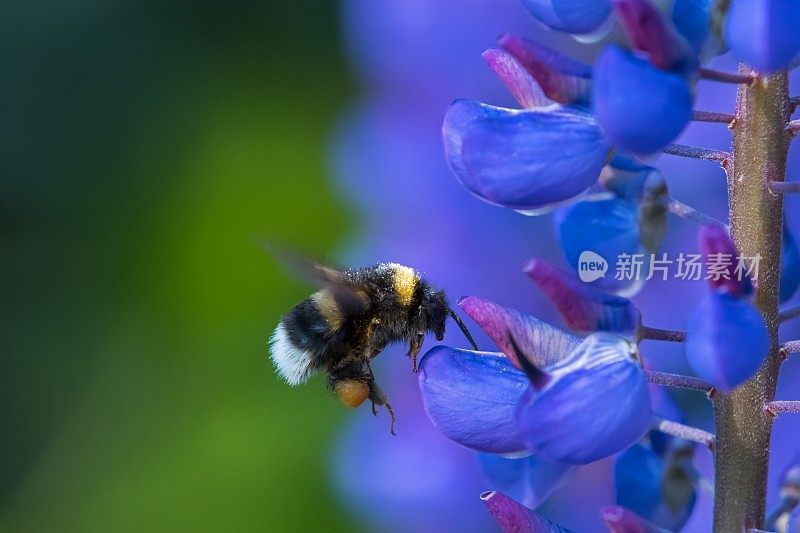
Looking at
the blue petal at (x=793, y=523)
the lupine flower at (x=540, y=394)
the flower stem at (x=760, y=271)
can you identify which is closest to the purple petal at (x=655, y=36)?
the flower stem at (x=760, y=271)

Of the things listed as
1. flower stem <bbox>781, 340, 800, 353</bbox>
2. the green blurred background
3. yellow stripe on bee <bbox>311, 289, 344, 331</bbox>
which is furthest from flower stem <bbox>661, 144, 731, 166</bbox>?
the green blurred background

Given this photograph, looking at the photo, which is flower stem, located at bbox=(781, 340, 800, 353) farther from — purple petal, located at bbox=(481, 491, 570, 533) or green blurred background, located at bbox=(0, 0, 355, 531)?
green blurred background, located at bbox=(0, 0, 355, 531)

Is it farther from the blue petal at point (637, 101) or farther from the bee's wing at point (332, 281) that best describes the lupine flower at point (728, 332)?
the bee's wing at point (332, 281)

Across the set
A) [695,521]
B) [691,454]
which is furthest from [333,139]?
[691,454]

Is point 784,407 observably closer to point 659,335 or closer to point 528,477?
point 659,335

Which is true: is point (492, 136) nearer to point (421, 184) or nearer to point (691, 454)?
point (691, 454)
